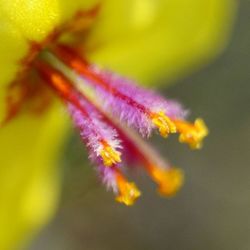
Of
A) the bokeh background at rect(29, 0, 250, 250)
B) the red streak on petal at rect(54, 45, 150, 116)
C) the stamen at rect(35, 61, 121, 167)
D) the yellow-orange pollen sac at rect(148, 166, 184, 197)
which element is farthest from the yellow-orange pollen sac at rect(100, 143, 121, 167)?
the bokeh background at rect(29, 0, 250, 250)

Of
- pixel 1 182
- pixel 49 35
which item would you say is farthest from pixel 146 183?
pixel 49 35

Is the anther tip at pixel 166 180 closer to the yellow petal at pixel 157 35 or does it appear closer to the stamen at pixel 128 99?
the stamen at pixel 128 99

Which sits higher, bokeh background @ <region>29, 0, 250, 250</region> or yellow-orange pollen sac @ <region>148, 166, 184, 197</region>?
bokeh background @ <region>29, 0, 250, 250</region>

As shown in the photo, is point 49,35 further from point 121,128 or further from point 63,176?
point 63,176

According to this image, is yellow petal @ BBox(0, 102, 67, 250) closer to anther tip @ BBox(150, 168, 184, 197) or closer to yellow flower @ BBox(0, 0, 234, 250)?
yellow flower @ BBox(0, 0, 234, 250)

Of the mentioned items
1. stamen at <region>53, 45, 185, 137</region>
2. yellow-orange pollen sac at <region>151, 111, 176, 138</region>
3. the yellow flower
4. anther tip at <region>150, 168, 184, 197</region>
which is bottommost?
anther tip at <region>150, 168, 184, 197</region>

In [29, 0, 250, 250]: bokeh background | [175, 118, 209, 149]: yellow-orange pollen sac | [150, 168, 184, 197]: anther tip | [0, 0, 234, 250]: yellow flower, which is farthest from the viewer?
[29, 0, 250, 250]: bokeh background

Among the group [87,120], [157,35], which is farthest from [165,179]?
[157,35]
